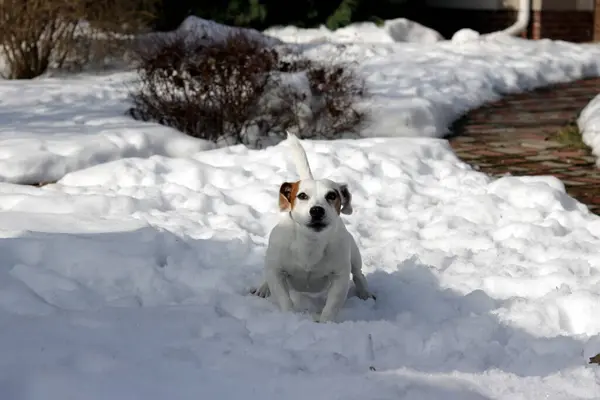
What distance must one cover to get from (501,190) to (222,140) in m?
2.76

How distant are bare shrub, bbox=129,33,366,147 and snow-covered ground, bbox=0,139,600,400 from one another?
67cm

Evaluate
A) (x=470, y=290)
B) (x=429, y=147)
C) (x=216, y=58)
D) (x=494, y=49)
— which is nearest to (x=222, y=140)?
(x=216, y=58)

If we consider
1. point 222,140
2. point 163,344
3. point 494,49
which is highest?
point 163,344

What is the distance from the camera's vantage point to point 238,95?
8.05 m

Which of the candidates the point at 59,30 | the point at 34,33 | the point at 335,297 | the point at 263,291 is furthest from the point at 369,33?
the point at 335,297

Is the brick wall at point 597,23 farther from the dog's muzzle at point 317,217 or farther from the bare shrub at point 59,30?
the dog's muzzle at point 317,217

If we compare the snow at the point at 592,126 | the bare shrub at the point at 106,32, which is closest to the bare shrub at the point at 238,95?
the snow at the point at 592,126

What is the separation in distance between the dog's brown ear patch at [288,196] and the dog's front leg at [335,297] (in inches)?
17.4

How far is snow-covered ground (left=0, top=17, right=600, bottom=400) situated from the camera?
3.35 metres

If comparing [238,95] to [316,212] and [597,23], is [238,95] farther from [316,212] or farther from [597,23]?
[597,23]

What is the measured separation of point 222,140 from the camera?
8.51 m

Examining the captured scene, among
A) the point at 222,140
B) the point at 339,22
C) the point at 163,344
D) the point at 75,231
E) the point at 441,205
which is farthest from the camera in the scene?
the point at 339,22

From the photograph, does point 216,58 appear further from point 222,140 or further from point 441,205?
point 441,205

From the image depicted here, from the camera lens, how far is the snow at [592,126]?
856 centimetres
